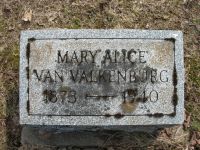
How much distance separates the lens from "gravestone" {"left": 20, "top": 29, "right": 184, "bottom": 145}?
3.59 meters

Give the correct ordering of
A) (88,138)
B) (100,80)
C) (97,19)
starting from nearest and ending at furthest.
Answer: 1. (100,80)
2. (88,138)
3. (97,19)

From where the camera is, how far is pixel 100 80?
11.8ft

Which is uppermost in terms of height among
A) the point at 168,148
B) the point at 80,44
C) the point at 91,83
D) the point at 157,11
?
the point at 157,11

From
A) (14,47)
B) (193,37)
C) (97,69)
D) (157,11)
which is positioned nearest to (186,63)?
(193,37)

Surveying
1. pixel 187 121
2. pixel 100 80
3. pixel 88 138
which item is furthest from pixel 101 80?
pixel 187 121

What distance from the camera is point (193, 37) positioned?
461 cm

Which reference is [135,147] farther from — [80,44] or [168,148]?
[80,44]

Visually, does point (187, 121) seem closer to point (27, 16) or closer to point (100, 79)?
point (100, 79)

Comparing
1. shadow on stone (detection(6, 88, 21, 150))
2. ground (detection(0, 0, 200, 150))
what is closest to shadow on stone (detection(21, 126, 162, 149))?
shadow on stone (detection(6, 88, 21, 150))

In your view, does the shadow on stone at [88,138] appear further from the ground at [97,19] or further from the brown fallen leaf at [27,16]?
the brown fallen leaf at [27,16]

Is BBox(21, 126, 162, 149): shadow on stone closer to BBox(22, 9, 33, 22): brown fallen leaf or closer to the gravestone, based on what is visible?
the gravestone

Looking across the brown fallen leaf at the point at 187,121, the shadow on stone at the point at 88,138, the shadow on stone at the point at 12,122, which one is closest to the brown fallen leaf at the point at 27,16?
the shadow on stone at the point at 12,122

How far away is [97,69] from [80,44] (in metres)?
0.22

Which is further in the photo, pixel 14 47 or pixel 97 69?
pixel 14 47
